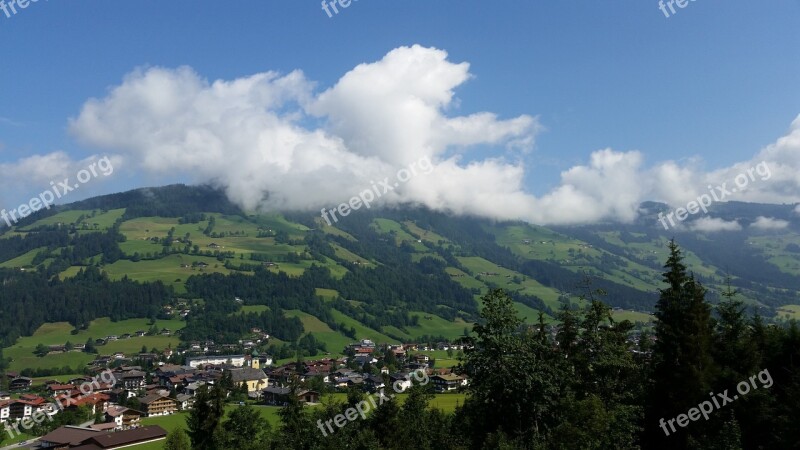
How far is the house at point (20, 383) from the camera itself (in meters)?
157

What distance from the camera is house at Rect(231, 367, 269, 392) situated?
158 m

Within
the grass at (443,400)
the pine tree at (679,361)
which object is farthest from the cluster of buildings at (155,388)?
the pine tree at (679,361)

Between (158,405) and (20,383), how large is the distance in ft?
182

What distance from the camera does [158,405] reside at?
13638cm

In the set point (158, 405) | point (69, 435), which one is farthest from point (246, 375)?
point (69, 435)

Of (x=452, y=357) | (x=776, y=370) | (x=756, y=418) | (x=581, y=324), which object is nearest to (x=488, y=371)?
(x=581, y=324)

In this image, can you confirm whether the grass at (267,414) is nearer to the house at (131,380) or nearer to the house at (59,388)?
the house at (59,388)

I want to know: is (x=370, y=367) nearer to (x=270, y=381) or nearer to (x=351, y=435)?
(x=270, y=381)

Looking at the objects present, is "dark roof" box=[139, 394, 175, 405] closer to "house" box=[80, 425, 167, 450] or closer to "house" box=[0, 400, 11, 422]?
"house" box=[0, 400, 11, 422]

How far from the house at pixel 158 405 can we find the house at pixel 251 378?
64.4 feet

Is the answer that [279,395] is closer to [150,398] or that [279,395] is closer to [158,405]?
[158,405]

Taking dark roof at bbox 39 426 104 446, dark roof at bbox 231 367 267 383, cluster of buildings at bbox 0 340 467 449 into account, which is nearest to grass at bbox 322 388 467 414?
cluster of buildings at bbox 0 340 467 449

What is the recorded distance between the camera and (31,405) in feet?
415

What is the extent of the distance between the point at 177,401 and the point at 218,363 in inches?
2219
